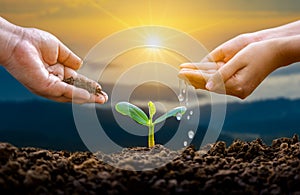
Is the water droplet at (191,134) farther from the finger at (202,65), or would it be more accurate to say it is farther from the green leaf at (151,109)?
the finger at (202,65)

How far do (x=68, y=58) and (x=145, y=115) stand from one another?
18.8 inches

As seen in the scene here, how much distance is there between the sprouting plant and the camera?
1841mm

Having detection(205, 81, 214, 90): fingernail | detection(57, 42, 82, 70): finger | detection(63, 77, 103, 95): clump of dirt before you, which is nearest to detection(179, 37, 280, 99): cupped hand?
detection(205, 81, 214, 90): fingernail

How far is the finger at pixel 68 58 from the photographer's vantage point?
2.08 meters

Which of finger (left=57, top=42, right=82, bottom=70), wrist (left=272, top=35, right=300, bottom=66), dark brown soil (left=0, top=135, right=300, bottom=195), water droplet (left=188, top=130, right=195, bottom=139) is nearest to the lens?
dark brown soil (left=0, top=135, right=300, bottom=195)

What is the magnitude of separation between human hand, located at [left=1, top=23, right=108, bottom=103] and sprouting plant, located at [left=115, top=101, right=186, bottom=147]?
137mm

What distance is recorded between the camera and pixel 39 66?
6.39ft

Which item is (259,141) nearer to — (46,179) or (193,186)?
(193,186)

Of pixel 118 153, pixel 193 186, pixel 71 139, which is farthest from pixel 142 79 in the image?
pixel 193 186

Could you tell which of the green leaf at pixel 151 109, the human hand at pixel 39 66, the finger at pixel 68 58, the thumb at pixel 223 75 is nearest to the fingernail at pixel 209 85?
the thumb at pixel 223 75

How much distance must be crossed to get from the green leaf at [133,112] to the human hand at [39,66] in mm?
133

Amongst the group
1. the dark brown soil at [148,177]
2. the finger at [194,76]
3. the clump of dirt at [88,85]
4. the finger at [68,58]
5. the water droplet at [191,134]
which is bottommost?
the dark brown soil at [148,177]

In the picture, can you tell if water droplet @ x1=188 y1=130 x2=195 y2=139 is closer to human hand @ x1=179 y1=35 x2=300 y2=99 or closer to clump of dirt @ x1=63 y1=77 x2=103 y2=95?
human hand @ x1=179 y1=35 x2=300 y2=99

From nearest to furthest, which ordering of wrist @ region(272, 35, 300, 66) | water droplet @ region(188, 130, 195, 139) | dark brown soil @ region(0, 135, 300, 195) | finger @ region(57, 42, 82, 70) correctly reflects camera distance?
1. dark brown soil @ region(0, 135, 300, 195)
2. water droplet @ region(188, 130, 195, 139)
3. wrist @ region(272, 35, 300, 66)
4. finger @ region(57, 42, 82, 70)
